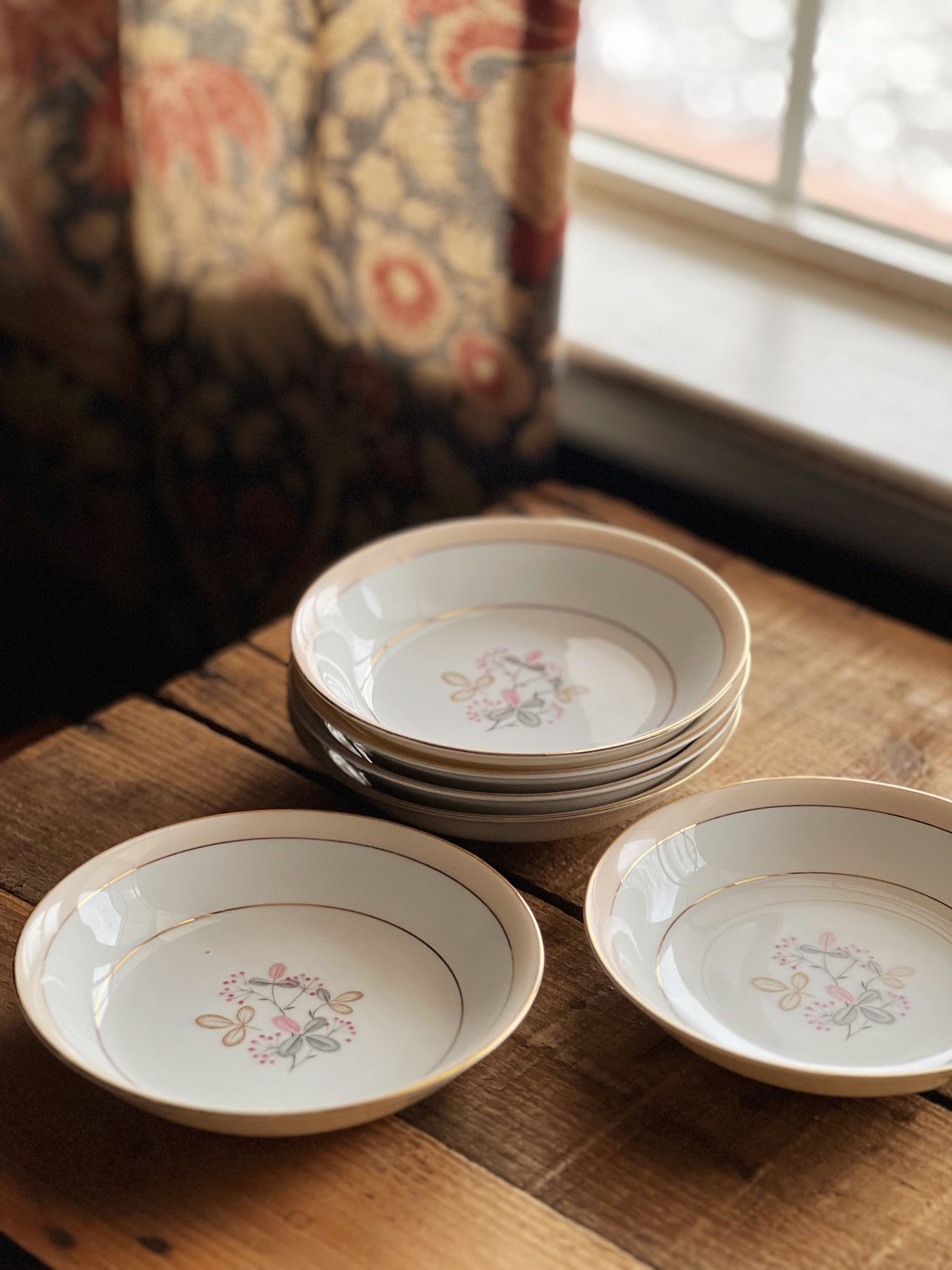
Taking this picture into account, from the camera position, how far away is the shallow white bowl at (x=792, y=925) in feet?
2.23

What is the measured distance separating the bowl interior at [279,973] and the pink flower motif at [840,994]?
16 centimetres

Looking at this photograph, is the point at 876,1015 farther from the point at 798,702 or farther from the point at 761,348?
the point at 761,348

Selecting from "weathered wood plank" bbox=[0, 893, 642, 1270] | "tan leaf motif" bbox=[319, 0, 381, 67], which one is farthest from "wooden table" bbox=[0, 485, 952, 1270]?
"tan leaf motif" bbox=[319, 0, 381, 67]

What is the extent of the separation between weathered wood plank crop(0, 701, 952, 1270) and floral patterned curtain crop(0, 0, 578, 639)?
744 millimetres

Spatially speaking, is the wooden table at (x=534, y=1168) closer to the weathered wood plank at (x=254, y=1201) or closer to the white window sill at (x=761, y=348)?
the weathered wood plank at (x=254, y=1201)

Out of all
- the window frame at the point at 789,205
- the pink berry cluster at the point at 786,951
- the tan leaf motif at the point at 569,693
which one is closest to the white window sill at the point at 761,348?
the window frame at the point at 789,205

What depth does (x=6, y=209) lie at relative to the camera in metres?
1.60

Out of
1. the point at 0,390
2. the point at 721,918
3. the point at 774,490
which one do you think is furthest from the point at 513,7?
the point at 0,390

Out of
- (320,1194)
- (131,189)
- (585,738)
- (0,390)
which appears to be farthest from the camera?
(0,390)

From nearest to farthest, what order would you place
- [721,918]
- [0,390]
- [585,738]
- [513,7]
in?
[721,918] → [585,738] → [513,7] → [0,390]

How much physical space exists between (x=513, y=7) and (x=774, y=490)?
48cm

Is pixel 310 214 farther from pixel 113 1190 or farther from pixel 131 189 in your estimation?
Result: pixel 113 1190

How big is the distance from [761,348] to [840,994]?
33.5 inches

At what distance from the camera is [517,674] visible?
915 mm
